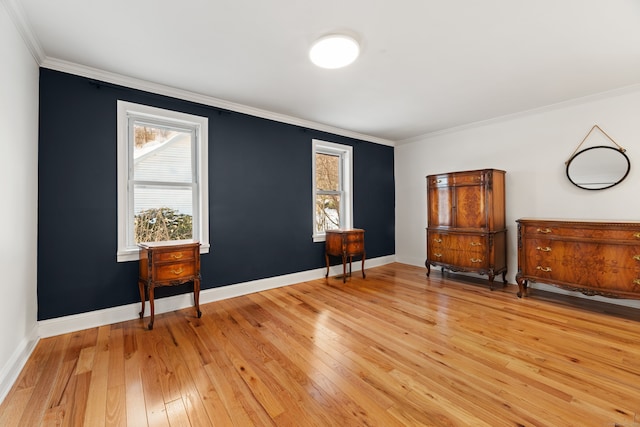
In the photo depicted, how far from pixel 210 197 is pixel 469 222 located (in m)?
3.49

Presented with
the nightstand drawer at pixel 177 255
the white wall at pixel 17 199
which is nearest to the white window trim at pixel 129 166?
the nightstand drawer at pixel 177 255

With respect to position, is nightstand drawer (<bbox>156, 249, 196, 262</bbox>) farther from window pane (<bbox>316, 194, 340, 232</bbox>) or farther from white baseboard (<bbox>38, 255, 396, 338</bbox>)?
window pane (<bbox>316, 194, 340, 232</bbox>)

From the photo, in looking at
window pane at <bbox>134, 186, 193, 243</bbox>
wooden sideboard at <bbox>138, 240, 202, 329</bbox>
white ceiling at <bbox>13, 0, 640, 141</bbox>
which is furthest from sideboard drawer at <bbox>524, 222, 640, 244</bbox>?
window pane at <bbox>134, 186, 193, 243</bbox>

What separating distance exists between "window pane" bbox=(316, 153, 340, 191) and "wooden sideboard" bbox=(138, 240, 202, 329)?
7.82 ft

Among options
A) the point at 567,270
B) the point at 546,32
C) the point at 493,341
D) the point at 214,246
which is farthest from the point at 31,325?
the point at 567,270

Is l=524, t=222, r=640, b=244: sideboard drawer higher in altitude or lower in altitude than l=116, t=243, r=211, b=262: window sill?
higher

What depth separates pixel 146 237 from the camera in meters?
3.02

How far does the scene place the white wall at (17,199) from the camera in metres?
1.75

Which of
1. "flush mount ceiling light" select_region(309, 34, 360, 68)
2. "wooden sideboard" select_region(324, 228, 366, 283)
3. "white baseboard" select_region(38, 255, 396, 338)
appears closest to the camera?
"flush mount ceiling light" select_region(309, 34, 360, 68)

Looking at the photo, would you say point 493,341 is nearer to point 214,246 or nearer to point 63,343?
point 214,246

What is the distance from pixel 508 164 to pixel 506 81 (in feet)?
5.12

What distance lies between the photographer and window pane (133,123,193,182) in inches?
118

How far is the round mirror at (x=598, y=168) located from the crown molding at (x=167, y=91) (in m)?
3.24

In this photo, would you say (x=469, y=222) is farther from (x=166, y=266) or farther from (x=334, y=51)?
(x=166, y=266)
